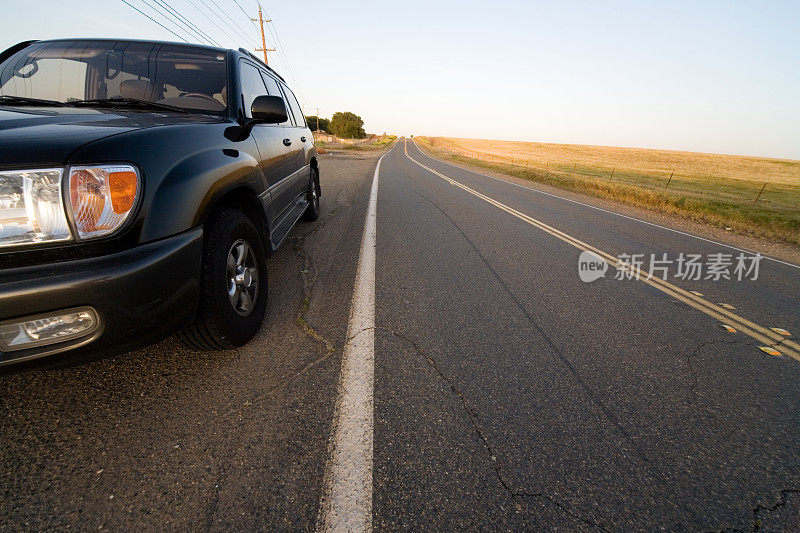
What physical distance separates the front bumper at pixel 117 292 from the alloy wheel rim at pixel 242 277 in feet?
1.49

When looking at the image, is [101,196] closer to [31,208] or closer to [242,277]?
[31,208]

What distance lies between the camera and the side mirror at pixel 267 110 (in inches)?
105

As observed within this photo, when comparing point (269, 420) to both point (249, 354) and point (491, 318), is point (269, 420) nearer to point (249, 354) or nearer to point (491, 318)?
point (249, 354)

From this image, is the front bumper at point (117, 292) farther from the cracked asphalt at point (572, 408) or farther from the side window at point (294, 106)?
the side window at point (294, 106)

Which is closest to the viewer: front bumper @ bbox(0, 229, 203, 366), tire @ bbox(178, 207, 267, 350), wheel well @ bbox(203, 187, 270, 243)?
front bumper @ bbox(0, 229, 203, 366)

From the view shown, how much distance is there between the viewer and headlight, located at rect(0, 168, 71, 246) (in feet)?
4.21

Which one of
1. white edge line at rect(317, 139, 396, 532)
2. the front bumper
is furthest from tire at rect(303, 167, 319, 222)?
the front bumper

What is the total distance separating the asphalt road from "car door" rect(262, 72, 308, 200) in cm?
166

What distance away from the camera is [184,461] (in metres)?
1.50

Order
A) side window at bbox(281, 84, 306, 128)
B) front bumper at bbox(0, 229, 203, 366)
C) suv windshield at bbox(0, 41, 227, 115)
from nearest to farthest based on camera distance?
front bumper at bbox(0, 229, 203, 366)
suv windshield at bbox(0, 41, 227, 115)
side window at bbox(281, 84, 306, 128)

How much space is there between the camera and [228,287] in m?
2.11

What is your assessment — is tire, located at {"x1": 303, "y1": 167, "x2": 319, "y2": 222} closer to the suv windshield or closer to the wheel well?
the suv windshield

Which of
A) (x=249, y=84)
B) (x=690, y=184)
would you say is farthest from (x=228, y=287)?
(x=690, y=184)

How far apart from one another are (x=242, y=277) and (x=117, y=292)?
3.01 feet
